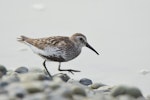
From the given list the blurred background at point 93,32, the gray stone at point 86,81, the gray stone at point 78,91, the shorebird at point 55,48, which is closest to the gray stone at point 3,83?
the gray stone at point 78,91

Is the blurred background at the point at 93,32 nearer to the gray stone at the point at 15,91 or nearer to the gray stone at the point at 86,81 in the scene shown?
the gray stone at the point at 86,81

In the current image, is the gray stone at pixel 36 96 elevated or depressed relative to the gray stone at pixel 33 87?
depressed

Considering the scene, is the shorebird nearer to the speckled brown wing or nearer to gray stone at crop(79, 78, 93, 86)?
the speckled brown wing

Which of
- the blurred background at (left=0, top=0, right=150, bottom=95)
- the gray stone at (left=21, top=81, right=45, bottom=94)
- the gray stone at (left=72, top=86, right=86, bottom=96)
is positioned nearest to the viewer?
the gray stone at (left=21, top=81, right=45, bottom=94)

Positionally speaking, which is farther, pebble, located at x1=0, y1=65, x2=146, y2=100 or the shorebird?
the shorebird

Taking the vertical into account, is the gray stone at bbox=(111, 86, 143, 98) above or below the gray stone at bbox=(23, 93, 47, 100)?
above

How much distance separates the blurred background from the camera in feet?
28.8

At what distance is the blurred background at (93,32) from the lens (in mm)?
8766

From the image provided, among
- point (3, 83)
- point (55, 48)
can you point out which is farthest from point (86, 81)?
point (3, 83)

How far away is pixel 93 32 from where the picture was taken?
991 cm

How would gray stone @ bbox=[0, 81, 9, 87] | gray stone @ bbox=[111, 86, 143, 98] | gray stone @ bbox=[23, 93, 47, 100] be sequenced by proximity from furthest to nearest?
gray stone @ bbox=[111, 86, 143, 98], gray stone @ bbox=[0, 81, 9, 87], gray stone @ bbox=[23, 93, 47, 100]

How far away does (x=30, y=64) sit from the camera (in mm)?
9031

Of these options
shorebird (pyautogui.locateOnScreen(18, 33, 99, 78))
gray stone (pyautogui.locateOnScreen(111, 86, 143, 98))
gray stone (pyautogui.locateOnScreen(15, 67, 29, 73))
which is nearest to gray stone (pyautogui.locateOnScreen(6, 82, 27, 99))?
gray stone (pyautogui.locateOnScreen(111, 86, 143, 98))

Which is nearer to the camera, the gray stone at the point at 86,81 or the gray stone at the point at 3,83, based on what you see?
the gray stone at the point at 3,83
